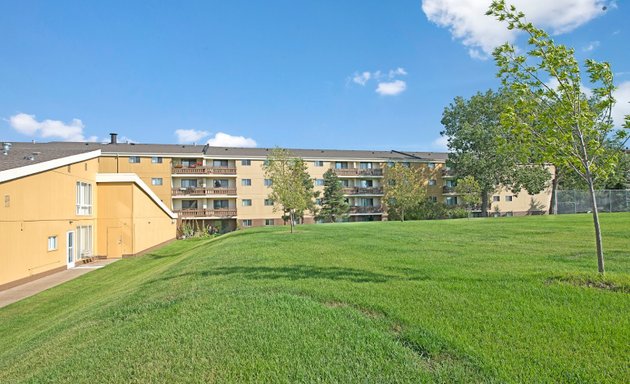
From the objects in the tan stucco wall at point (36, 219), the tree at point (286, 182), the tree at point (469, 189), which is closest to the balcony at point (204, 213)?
the tan stucco wall at point (36, 219)

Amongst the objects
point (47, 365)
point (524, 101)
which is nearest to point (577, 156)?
point (524, 101)

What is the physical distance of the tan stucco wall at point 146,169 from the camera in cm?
4375

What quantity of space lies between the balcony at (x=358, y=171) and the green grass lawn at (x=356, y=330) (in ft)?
140

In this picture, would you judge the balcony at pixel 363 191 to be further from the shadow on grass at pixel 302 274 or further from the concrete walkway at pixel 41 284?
the shadow on grass at pixel 302 274

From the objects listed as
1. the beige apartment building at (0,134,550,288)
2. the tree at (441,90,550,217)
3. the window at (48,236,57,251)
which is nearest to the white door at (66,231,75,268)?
the beige apartment building at (0,134,550,288)

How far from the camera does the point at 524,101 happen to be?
688cm

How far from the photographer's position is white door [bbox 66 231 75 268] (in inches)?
805

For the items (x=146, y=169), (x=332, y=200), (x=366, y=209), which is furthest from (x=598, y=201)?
(x=146, y=169)

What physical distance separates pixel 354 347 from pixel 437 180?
5278 cm

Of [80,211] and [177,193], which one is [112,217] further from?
[177,193]

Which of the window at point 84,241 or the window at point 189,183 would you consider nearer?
the window at point 84,241

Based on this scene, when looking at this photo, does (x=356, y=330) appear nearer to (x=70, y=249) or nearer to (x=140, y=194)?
(x=70, y=249)

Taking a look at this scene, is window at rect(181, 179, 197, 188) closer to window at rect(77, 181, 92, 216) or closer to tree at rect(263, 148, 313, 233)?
window at rect(77, 181, 92, 216)

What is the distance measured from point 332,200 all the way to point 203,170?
1562cm
